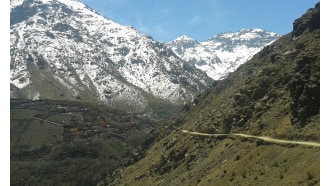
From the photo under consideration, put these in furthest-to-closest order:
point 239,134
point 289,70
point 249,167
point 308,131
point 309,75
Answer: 1. point 289,70
2. point 239,134
3. point 309,75
4. point 249,167
5. point 308,131

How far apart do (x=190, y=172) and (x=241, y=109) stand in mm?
23870

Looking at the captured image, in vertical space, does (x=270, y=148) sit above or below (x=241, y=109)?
below

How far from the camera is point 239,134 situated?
101688 millimetres

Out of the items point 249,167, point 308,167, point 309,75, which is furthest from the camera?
point 309,75

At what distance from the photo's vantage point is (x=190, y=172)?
345 feet

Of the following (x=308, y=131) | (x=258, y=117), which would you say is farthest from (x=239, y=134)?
(x=308, y=131)

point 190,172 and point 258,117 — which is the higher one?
point 258,117

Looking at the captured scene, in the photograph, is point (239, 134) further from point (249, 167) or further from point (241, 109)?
point (249, 167)
